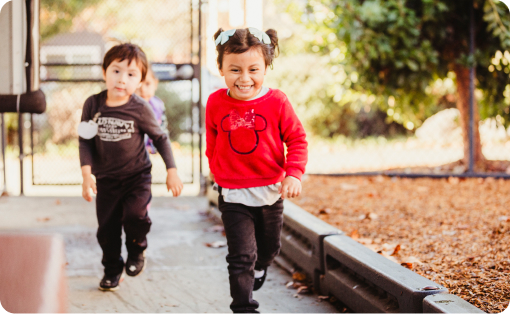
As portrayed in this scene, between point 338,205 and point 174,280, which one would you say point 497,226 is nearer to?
point 338,205

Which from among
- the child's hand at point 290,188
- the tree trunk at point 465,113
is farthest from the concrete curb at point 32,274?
the tree trunk at point 465,113

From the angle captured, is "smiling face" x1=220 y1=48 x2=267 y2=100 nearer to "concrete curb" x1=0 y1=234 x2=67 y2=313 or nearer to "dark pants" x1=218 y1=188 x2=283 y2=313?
"dark pants" x1=218 y1=188 x2=283 y2=313

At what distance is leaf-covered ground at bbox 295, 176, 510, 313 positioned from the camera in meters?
3.04

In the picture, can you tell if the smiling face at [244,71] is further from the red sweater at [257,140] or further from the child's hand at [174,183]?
the child's hand at [174,183]


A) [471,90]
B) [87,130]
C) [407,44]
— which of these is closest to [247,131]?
[87,130]

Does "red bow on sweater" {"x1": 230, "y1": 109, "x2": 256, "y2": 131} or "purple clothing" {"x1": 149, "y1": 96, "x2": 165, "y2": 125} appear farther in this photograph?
"purple clothing" {"x1": 149, "y1": 96, "x2": 165, "y2": 125}

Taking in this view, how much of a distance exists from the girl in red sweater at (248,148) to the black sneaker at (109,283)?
3.76ft

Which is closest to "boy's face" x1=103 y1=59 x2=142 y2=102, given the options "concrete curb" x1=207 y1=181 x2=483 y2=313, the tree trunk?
"concrete curb" x1=207 y1=181 x2=483 y2=313

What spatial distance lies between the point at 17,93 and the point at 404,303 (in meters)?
2.89

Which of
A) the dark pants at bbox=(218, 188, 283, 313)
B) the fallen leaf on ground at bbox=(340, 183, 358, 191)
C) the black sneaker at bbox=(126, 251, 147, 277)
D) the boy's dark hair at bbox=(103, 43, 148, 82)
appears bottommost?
the black sneaker at bbox=(126, 251, 147, 277)

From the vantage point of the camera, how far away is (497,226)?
13.9 feet

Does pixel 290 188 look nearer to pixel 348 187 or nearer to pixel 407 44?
pixel 348 187

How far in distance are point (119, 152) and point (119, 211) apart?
1.40 ft

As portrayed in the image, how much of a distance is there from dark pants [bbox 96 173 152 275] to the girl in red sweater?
83 cm
